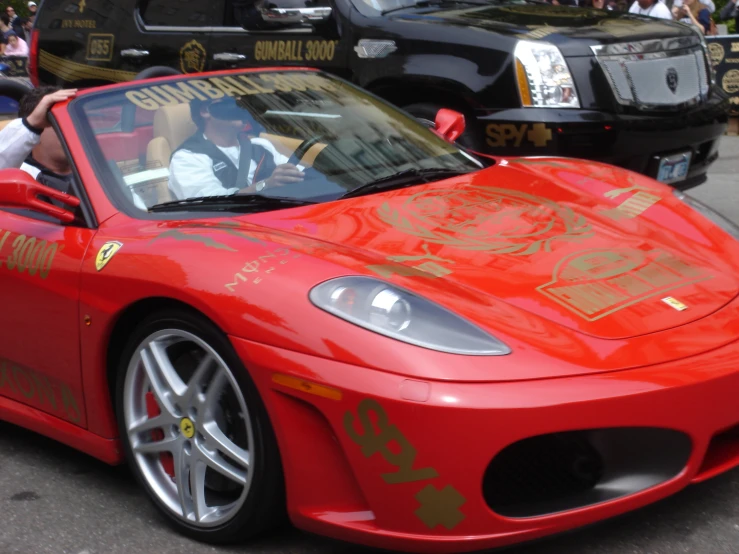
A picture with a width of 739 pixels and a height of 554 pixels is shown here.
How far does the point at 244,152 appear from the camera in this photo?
3.66 meters

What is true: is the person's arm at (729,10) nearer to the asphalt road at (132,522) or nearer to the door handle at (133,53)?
the door handle at (133,53)

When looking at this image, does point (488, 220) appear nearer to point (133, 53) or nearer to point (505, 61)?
point (505, 61)

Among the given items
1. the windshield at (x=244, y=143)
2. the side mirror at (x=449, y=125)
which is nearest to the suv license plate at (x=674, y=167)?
the side mirror at (x=449, y=125)

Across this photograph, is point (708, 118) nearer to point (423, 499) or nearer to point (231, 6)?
point (231, 6)

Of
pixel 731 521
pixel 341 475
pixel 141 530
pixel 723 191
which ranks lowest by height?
pixel 723 191

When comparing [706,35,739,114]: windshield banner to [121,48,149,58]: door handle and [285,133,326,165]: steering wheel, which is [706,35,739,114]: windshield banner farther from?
[285,133,326,165]: steering wheel

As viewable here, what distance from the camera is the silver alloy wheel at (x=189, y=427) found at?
111 inches

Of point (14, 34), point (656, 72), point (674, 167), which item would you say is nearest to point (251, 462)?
point (674, 167)

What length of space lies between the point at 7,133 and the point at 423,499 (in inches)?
93.0

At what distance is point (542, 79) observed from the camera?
5809 mm

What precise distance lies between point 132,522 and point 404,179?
55.2 inches

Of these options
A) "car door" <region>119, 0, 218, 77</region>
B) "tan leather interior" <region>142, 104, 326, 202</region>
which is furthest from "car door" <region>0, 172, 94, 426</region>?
"car door" <region>119, 0, 218, 77</region>

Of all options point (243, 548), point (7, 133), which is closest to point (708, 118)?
point (7, 133)

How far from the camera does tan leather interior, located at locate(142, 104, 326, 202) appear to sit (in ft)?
11.7
